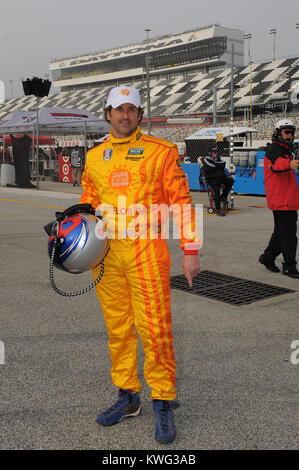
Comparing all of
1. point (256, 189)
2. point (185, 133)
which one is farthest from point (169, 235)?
point (185, 133)

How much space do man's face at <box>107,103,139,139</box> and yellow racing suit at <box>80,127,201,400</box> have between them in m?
0.04

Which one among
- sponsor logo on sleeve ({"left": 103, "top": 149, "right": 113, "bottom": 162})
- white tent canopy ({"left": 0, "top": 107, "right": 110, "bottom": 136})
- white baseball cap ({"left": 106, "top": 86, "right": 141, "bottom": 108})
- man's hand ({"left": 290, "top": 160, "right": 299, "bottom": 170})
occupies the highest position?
white tent canopy ({"left": 0, "top": 107, "right": 110, "bottom": 136})

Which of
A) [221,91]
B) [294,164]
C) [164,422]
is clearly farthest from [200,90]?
[164,422]

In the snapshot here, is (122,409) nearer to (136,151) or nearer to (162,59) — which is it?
(136,151)

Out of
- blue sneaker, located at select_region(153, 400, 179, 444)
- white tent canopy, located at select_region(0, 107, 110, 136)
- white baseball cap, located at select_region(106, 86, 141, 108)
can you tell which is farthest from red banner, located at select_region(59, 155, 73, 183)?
blue sneaker, located at select_region(153, 400, 179, 444)

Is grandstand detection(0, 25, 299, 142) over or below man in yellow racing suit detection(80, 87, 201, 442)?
over

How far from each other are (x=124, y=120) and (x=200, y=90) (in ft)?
223

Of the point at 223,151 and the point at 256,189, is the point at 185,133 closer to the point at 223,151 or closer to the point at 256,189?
the point at 223,151

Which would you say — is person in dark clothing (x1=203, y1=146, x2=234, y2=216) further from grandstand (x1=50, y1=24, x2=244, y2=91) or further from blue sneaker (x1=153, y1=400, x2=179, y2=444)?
grandstand (x1=50, y1=24, x2=244, y2=91)

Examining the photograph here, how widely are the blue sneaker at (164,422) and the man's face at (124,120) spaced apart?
5.04 ft

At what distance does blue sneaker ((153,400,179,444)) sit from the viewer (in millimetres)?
2775

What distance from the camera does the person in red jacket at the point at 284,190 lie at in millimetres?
6453

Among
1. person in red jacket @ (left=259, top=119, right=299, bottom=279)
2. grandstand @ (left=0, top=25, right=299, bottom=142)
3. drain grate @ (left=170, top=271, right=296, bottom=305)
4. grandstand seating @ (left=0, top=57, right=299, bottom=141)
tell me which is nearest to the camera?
drain grate @ (left=170, top=271, right=296, bottom=305)
